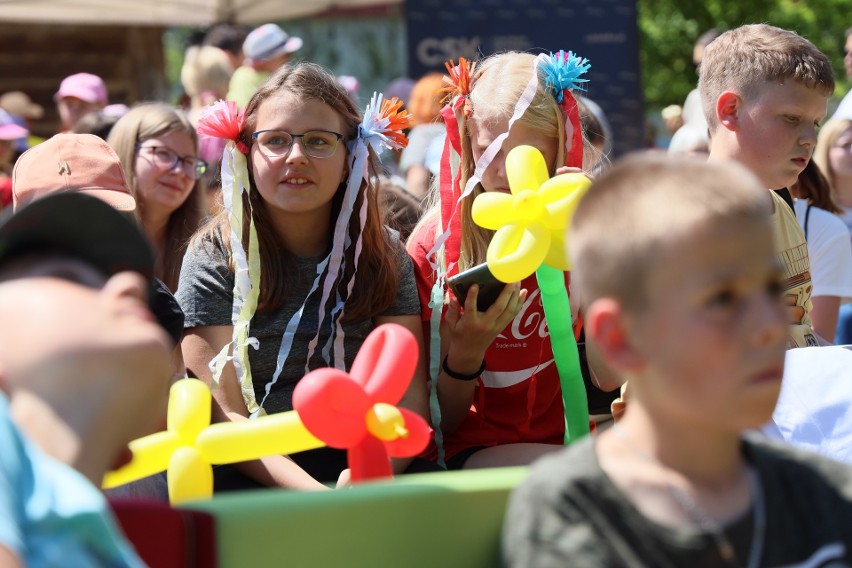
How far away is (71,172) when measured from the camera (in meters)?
3.08

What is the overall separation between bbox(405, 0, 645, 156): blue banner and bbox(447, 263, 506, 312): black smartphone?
3.70 metres

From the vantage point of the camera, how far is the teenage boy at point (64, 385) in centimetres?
140

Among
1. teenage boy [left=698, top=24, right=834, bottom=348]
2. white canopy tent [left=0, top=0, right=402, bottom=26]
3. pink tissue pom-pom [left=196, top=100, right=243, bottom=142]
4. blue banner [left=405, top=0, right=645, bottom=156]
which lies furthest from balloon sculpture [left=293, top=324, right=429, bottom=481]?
white canopy tent [left=0, top=0, right=402, bottom=26]

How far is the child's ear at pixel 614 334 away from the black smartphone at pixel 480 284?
122cm

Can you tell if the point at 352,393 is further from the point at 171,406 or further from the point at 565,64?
the point at 565,64

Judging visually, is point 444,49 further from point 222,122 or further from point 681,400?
point 681,400

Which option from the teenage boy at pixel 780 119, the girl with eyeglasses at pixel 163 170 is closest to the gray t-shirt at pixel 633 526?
the teenage boy at pixel 780 119

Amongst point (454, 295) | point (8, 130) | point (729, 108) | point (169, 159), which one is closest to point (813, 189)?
point (729, 108)

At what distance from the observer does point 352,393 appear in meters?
2.19

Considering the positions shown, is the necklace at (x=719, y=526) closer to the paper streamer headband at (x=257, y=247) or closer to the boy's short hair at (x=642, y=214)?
the boy's short hair at (x=642, y=214)

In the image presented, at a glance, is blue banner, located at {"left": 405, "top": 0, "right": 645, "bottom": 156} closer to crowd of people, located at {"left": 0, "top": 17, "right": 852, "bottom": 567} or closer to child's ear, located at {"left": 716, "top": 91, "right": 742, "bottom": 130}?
crowd of people, located at {"left": 0, "top": 17, "right": 852, "bottom": 567}

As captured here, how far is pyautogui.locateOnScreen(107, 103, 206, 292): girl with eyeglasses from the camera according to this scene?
166 inches

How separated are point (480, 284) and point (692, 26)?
11825mm

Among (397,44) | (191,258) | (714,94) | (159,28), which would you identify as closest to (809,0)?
(397,44)
